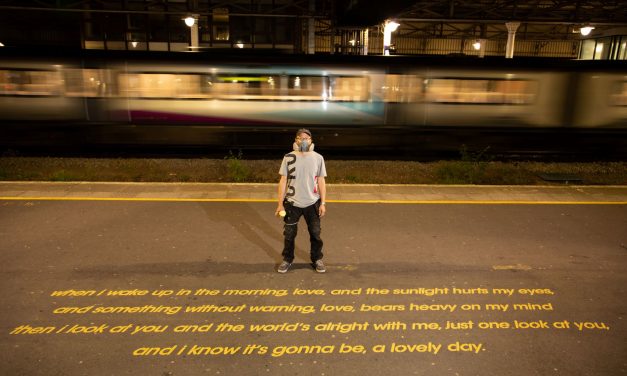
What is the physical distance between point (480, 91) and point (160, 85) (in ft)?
30.6

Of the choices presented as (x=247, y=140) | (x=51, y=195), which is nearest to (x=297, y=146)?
(x=51, y=195)

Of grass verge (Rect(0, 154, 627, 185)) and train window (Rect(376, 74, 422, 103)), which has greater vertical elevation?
train window (Rect(376, 74, 422, 103))

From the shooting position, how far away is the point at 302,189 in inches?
225

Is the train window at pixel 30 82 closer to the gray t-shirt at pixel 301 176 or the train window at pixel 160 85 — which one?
the train window at pixel 160 85

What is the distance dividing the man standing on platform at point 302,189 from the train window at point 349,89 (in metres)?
8.10

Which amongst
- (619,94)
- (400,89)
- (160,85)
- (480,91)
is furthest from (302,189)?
(619,94)

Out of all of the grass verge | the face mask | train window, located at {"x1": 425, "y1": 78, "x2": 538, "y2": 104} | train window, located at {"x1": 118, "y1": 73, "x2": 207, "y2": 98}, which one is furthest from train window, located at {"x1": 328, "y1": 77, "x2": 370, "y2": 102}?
the face mask

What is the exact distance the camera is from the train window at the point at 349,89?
13.6m

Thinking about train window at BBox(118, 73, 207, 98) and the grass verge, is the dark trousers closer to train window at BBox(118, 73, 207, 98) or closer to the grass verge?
the grass verge

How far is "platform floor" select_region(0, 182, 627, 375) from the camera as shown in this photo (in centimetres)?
421

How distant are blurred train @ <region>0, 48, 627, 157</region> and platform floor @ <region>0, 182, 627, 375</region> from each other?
16.5 ft

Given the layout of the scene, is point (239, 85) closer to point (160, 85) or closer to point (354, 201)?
point (160, 85)

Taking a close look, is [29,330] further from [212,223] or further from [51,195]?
[51,195]

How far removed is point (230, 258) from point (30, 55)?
10.5m
